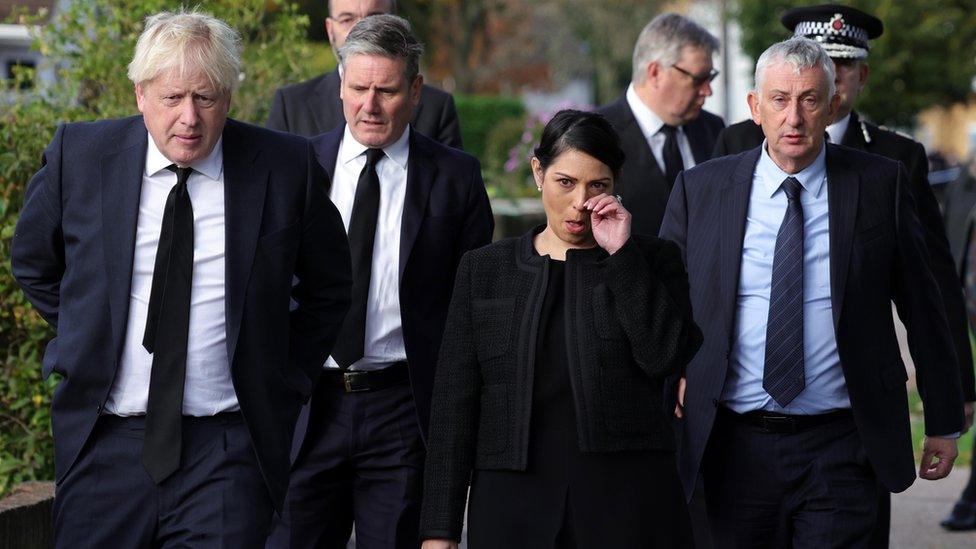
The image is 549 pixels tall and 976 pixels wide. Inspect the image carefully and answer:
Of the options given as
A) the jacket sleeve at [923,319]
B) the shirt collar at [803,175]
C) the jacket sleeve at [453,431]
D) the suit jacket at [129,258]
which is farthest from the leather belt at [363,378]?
the jacket sleeve at [923,319]

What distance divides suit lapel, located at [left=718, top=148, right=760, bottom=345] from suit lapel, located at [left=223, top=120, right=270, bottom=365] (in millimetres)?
1513

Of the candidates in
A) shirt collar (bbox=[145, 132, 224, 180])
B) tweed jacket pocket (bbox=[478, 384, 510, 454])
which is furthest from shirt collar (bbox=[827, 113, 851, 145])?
shirt collar (bbox=[145, 132, 224, 180])

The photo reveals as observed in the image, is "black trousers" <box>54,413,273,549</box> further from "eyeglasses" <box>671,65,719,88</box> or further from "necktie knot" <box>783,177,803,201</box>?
"eyeglasses" <box>671,65,719,88</box>

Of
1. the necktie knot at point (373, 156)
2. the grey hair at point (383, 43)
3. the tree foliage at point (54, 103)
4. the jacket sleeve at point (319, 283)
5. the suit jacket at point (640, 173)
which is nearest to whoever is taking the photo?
the jacket sleeve at point (319, 283)

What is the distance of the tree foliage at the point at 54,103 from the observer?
624 centimetres

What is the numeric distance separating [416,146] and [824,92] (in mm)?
1399

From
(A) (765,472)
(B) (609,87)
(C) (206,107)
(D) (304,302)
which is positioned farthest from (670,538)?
(B) (609,87)

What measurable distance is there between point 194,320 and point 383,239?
1147 millimetres

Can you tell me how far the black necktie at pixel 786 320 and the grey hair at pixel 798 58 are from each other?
0.46 metres

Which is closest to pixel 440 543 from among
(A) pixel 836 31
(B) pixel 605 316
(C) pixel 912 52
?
(B) pixel 605 316

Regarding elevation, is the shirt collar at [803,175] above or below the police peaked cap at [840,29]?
below

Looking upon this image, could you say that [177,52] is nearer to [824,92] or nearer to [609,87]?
→ [824,92]

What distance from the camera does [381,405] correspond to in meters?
5.23

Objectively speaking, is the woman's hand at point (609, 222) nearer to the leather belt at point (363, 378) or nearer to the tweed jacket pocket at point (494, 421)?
the tweed jacket pocket at point (494, 421)
